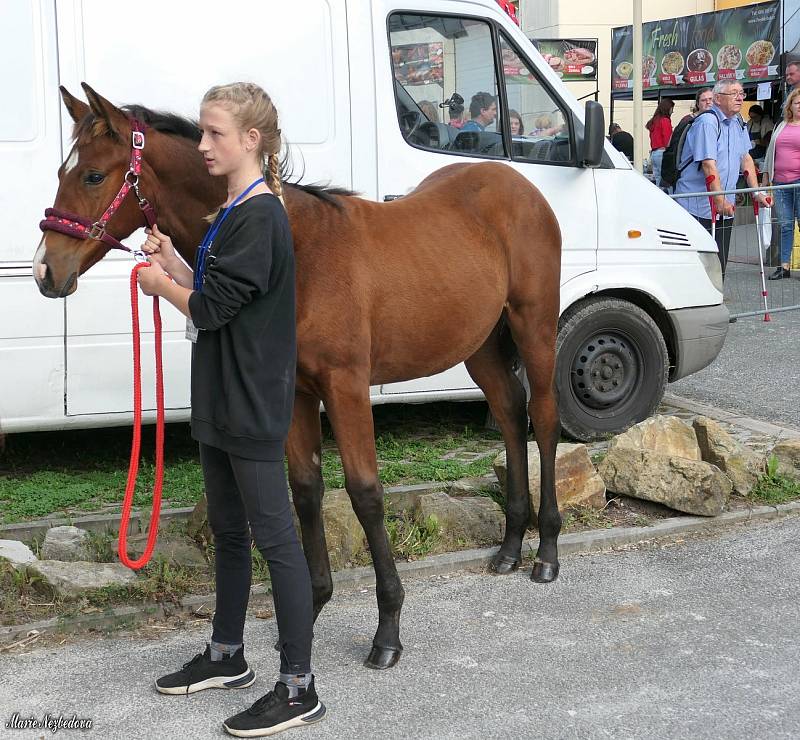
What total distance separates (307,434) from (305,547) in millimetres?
452

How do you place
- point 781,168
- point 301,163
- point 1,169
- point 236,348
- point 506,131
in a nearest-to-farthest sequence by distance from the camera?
point 236,348, point 1,169, point 301,163, point 506,131, point 781,168

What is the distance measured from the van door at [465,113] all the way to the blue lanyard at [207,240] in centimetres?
281

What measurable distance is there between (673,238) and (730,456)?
174 centimetres

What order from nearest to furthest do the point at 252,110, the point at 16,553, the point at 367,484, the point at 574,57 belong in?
1. the point at 252,110
2. the point at 367,484
3. the point at 16,553
4. the point at 574,57

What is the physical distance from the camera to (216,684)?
3504 millimetres

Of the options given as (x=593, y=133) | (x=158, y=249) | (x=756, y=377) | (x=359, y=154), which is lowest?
(x=756, y=377)

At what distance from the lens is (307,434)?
12.7 feet

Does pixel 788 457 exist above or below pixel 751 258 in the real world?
below

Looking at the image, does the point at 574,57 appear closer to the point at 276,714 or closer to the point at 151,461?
the point at 151,461

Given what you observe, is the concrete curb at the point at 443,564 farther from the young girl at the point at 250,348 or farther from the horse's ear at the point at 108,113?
the horse's ear at the point at 108,113

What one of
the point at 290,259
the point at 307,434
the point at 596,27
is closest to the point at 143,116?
the point at 290,259

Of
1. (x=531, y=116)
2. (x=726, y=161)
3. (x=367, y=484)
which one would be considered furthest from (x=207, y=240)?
(x=726, y=161)

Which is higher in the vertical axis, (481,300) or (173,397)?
(481,300)

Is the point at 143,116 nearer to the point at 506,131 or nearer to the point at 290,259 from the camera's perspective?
the point at 290,259
